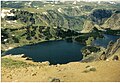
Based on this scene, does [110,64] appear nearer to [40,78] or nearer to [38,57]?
[40,78]

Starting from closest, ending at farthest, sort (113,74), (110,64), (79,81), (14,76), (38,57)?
(79,81), (113,74), (14,76), (110,64), (38,57)

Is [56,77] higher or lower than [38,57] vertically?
higher

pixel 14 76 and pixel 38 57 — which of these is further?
pixel 38 57

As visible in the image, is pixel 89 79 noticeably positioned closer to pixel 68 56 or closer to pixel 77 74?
pixel 77 74

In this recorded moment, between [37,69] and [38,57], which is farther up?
[37,69]

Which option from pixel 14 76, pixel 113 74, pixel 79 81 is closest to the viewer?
pixel 79 81

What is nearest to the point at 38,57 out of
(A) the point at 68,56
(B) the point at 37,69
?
(A) the point at 68,56

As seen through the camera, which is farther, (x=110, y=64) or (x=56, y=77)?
Answer: (x=110, y=64)

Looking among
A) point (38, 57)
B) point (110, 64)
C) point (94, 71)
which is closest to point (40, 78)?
point (94, 71)

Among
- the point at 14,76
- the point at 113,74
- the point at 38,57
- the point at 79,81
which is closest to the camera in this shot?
the point at 79,81
